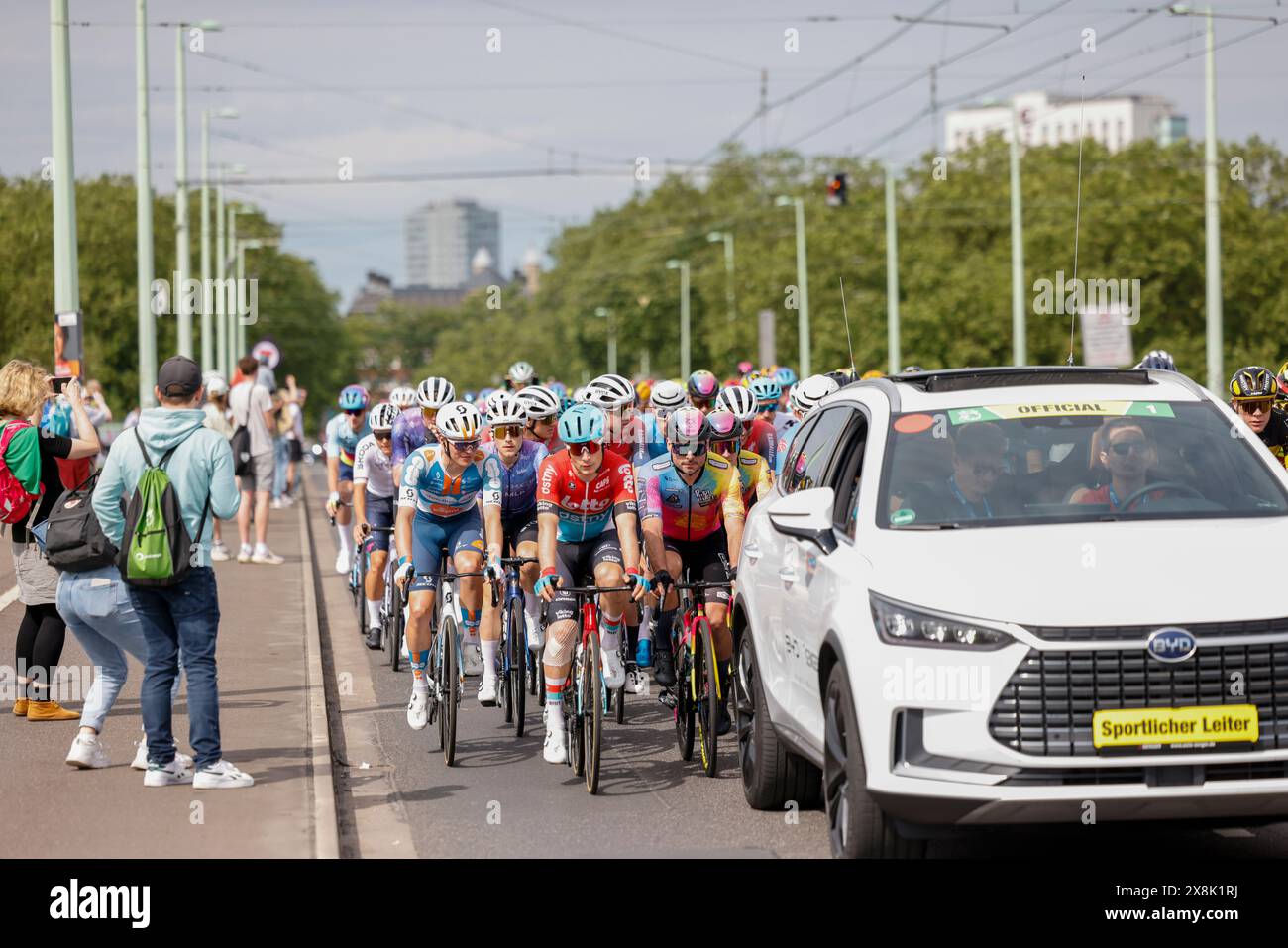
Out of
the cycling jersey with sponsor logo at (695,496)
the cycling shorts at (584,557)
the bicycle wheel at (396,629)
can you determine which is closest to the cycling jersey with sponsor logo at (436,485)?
the cycling shorts at (584,557)

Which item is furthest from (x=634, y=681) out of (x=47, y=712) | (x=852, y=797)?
(x=852, y=797)

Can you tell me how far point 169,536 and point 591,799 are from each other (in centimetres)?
217

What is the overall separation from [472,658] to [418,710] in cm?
39

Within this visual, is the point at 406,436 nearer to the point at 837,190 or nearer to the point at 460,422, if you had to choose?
the point at 460,422

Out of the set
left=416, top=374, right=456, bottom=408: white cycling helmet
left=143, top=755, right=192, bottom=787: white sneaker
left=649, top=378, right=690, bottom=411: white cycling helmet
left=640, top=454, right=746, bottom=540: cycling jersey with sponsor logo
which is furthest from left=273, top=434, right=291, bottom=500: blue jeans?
left=143, top=755, right=192, bottom=787: white sneaker

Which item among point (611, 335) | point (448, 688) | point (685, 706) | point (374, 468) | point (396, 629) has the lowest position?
point (396, 629)

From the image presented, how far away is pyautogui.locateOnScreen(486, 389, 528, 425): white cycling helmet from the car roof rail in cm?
340

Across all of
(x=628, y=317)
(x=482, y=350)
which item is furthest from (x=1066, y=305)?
(x=482, y=350)

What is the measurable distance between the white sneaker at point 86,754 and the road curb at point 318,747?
0.97 metres

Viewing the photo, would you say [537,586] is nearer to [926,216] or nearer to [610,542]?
[610,542]

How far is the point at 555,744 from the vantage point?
9961mm

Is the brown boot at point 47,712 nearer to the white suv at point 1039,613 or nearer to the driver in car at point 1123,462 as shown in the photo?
the white suv at point 1039,613

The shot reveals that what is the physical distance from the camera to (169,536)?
8633 mm

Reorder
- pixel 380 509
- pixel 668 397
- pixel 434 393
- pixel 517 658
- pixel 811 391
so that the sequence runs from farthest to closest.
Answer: pixel 380 509, pixel 811 391, pixel 668 397, pixel 434 393, pixel 517 658
